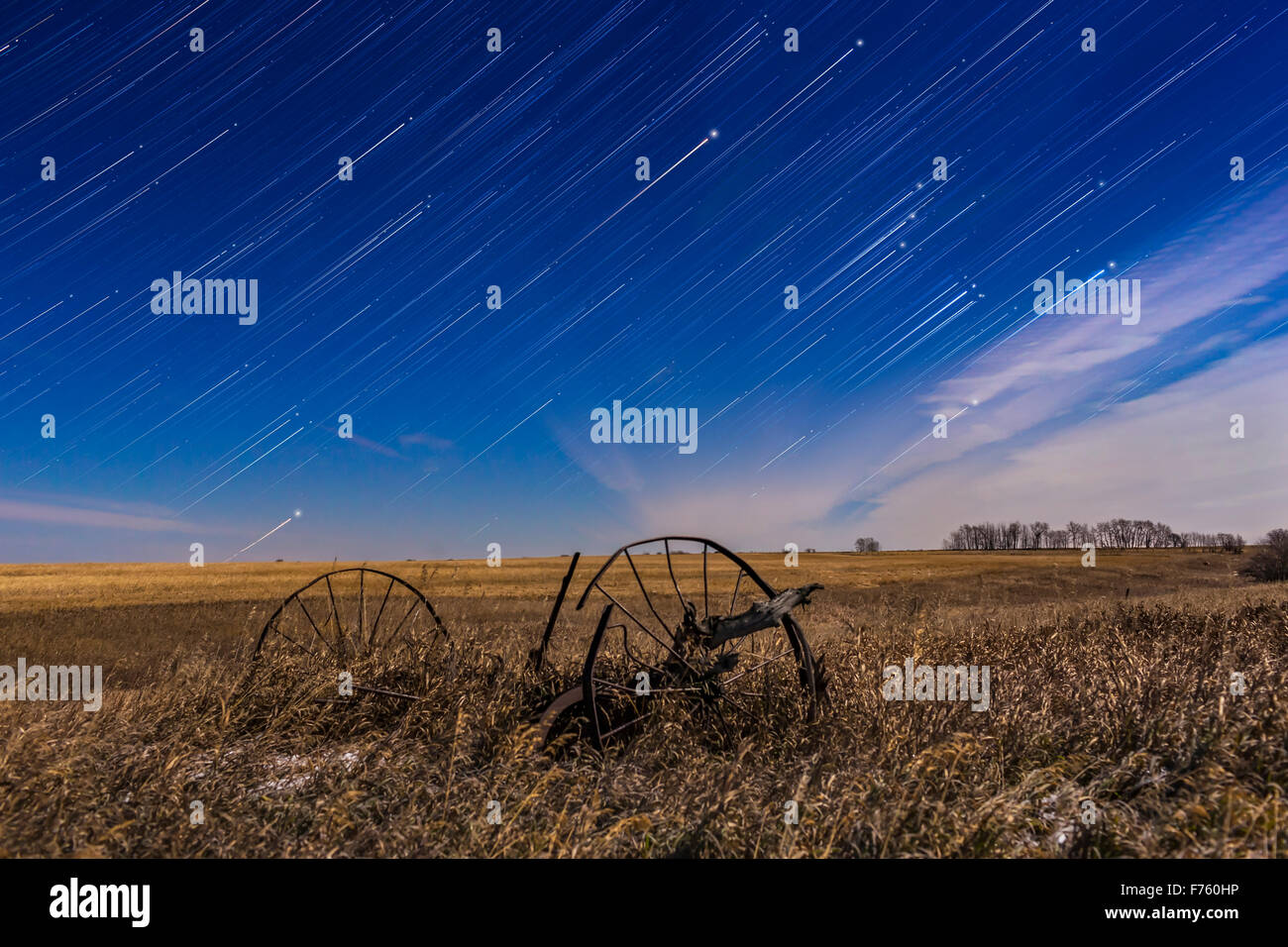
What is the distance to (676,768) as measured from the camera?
19.0 ft

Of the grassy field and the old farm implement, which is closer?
the grassy field

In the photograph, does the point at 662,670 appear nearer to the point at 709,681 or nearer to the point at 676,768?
the point at 709,681

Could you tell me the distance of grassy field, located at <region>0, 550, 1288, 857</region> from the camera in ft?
14.2

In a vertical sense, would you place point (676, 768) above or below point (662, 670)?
below

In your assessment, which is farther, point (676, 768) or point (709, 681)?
point (709, 681)

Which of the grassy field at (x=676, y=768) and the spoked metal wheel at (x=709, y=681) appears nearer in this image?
the grassy field at (x=676, y=768)

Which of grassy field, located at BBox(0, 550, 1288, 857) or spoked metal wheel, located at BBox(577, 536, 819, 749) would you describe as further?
spoked metal wheel, located at BBox(577, 536, 819, 749)

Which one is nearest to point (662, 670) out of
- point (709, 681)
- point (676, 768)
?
point (709, 681)

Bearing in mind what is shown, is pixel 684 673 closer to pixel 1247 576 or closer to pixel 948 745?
pixel 948 745

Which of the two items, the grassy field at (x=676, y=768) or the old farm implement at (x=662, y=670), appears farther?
the old farm implement at (x=662, y=670)

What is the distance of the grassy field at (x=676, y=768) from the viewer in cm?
434

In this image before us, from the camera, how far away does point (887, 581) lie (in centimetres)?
4119
